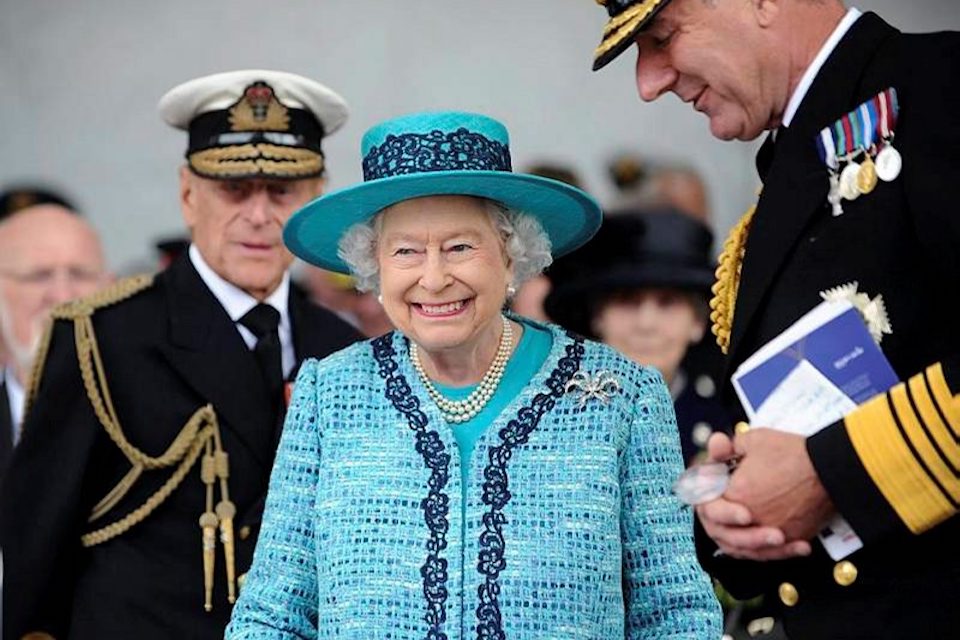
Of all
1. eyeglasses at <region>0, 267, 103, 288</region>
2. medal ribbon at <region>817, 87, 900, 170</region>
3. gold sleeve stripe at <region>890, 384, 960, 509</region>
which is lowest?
gold sleeve stripe at <region>890, 384, 960, 509</region>

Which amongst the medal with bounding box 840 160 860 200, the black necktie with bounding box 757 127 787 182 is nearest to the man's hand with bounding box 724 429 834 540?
the medal with bounding box 840 160 860 200

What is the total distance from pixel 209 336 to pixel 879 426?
→ 2317 mm

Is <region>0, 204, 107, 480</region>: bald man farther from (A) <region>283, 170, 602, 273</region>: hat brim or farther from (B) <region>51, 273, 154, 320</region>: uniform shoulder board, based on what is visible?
(A) <region>283, 170, 602, 273</region>: hat brim

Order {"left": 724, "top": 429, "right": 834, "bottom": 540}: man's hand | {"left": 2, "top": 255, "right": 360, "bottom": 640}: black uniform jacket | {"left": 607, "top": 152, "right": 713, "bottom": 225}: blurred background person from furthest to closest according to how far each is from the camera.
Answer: {"left": 607, "top": 152, "right": 713, "bottom": 225}: blurred background person
{"left": 2, "top": 255, "right": 360, "bottom": 640}: black uniform jacket
{"left": 724, "top": 429, "right": 834, "bottom": 540}: man's hand

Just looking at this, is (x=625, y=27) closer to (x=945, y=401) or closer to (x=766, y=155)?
(x=766, y=155)

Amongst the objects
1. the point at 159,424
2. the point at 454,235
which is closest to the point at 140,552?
the point at 159,424

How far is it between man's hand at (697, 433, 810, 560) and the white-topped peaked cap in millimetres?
2201

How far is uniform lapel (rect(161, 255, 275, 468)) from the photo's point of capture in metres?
4.43

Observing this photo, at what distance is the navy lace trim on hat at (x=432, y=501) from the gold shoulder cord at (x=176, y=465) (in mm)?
1022

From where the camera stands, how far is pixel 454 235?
3.37 metres

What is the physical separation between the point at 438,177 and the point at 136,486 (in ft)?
4.96

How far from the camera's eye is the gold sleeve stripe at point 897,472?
8.43 feet

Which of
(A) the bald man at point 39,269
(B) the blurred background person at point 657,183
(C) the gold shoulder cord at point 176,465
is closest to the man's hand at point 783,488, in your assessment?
(C) the gold shoulder cord at point 176,465

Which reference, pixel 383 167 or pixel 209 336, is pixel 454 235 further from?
pixel 209 336
